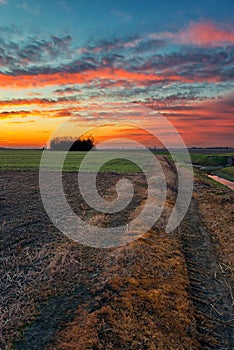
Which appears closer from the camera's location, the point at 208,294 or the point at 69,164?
the point at 208,294

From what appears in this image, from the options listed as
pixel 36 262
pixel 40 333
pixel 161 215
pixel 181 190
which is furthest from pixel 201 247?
pixel 181 190

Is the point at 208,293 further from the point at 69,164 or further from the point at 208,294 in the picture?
the point at 69,164

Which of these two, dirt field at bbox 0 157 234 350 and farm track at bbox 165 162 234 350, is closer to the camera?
dirt field at bbox 0 157 234 350

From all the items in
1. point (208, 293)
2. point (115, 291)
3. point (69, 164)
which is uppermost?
point (69, 164)

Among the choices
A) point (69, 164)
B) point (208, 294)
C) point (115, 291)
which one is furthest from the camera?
point (69, 164)

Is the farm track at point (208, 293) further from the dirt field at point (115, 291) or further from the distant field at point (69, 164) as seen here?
the distant field at point (69, 164)

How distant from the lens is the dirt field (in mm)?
5430

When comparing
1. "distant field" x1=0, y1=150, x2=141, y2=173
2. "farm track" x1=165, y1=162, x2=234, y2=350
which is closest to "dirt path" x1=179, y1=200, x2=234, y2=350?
"farm track" x1=165, y1=162, x2=234, y2=350

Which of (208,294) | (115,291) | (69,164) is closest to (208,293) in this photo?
(208,294)

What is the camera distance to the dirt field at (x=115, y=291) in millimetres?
5430

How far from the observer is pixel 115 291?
670 centimetres

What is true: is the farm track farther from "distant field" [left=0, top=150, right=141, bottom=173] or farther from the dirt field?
"distant field" [left=0, top=150, right=141, bottom=173]

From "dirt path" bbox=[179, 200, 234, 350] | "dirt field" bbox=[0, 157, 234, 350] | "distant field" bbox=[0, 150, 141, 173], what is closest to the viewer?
"dirt field" bbox=[0, 157, 234, 350]

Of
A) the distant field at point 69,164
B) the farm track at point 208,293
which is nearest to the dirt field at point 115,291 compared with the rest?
the farm track at point 208,293
